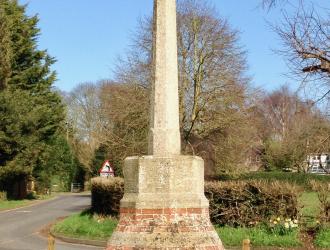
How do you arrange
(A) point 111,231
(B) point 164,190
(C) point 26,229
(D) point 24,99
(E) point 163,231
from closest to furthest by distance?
(E) point 163,231 < (B) point 164,190 < (A) point 111,231 < (C) point 26,229 < (D) point 24,99

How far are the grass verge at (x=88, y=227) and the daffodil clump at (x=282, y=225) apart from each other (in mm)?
6033

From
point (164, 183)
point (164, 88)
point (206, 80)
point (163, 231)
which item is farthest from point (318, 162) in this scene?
point (163, 231)

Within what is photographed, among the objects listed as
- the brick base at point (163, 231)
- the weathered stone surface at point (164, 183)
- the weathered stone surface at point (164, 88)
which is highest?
the weathered stone surface at point (164, 88)

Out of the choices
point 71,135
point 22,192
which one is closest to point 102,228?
point 22,192

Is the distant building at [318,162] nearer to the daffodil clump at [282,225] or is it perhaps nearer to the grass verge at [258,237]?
the daffodil clump at [282,225]

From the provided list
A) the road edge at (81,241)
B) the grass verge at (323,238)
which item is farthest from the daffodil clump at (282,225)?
the road edge at (81,241)

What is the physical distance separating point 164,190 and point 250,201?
458 inches

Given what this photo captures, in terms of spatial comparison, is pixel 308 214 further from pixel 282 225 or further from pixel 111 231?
pixel 111 231

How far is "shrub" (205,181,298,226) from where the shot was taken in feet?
58.6

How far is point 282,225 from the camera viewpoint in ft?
56.5

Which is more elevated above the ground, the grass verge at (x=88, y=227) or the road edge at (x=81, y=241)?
the grass verge at (x=88, y=227)

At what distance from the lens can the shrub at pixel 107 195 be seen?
2150cm

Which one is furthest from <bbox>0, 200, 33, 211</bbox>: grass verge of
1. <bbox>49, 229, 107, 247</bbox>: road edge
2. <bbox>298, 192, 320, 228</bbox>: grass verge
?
<bbox>298, 192, 320, 228</bbox>: grass verge

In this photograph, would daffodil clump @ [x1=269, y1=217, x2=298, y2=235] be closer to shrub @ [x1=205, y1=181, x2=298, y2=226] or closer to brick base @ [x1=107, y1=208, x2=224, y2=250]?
shrub @ [x1=205, y1=181, x2=298, y2=226]
